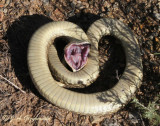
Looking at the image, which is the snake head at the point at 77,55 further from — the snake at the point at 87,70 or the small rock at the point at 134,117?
the small rock at the point at 134,117

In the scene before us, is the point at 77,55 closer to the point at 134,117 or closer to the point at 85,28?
the point at 85,28

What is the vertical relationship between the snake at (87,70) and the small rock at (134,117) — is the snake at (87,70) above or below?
above

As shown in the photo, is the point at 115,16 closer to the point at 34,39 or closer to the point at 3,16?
the point at 34,39

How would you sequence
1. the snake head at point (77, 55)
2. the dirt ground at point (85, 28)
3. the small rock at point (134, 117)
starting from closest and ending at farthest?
the dirt ground at point (85, 28) → the small rock at point (134, 117) → the snake head at point (77, 55)

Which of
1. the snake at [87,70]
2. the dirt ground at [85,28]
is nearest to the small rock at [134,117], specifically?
the dirt ground at [85,28]

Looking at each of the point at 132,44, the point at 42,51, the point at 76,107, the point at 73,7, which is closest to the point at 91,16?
the point at 73,7

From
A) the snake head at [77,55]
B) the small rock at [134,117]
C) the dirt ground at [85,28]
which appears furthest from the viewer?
the snake head at [77,55]
